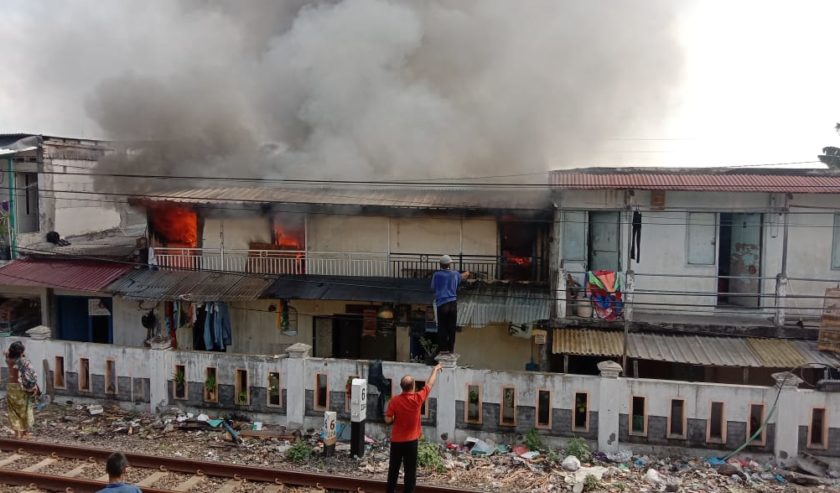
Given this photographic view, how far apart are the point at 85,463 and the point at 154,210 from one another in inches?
361

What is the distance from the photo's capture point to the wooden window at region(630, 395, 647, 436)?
9.20 m

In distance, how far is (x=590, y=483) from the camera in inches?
322

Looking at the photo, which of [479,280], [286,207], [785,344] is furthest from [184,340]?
[785,344]

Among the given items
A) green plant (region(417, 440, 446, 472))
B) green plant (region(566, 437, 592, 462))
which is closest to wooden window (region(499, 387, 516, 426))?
green plant (region(566, 437, 592, 462))

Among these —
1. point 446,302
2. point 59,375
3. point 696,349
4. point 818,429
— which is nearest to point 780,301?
point 696,349

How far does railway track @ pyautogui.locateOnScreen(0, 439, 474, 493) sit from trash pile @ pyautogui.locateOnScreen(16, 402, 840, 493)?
67 cm

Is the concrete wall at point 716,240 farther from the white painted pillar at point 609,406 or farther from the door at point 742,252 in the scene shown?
the white painted pillar at point 609,406

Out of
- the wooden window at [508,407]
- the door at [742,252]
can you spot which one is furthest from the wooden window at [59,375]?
the door at [742,252]

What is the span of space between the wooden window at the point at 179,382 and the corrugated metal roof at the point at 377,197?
543 cm

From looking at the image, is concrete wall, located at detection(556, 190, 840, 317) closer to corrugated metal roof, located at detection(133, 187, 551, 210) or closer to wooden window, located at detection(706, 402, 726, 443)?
corrugated metal roof, located at detection(133, 187, 551, 210)

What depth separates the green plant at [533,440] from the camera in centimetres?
935

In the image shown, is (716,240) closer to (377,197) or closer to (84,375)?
(377,197)

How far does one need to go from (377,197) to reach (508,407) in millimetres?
7371

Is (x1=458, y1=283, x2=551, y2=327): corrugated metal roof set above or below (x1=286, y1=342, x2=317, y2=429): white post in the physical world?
above
